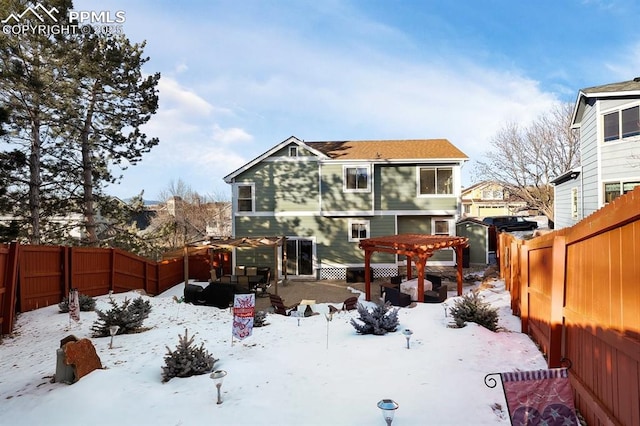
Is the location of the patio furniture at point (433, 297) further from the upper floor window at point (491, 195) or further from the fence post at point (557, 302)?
the upper floor window at point (491, 195)

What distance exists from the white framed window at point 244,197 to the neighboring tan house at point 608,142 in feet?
56.3

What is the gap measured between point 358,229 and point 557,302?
53.1 feet

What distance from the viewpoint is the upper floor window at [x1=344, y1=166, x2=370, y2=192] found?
797 inches

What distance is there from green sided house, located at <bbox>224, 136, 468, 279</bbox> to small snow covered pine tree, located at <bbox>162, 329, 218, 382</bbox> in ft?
45.4

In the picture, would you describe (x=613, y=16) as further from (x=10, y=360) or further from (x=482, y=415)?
(x=10, y=360)

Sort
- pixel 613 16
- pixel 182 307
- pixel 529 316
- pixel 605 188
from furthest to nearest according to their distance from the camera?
pixel 613 16 < pixel 605 188 < pixel 182 307 < pixel 529 316

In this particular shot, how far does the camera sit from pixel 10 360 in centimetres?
709

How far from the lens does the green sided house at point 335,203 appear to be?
66.1 ft

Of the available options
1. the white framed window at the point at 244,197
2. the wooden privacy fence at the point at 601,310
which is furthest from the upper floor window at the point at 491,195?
the wooden privacy fence at the point at 601,310

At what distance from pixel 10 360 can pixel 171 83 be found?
627 inches

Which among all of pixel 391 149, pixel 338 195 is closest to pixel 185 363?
pixel 338 195

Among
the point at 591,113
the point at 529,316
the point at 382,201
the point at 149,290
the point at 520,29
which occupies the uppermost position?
the point at 520,29

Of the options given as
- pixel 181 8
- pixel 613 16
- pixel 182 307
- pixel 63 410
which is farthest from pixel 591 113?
pixel 63 410

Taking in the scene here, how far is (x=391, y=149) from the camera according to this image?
70.4 ft
